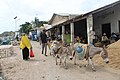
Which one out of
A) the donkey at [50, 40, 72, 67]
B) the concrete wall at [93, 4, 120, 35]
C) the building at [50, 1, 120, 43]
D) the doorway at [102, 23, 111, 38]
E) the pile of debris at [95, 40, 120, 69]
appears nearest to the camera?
the donkey at [50, 40, 72, 67]

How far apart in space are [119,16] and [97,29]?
4016 millimetres

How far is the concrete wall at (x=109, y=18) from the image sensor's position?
1892 cm

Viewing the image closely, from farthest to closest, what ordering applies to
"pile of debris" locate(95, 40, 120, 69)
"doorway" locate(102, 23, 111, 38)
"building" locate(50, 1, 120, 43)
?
"doorway" locate(102, 23, 111, 38) → "building" locate(50, 1, 120, 43) → "pile of debris" locate(95, 40, 120, 69)

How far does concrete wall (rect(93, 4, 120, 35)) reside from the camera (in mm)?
18922

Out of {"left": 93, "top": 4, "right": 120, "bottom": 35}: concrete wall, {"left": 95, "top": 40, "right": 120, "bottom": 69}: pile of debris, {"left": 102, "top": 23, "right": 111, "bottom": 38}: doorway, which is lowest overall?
{"left": 95, "top": 40, "right": 120, "bottom": 69}: pile of debris

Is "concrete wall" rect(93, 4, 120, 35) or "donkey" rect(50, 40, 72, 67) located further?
"concrete wall" rect(93, 4, 120, 35)

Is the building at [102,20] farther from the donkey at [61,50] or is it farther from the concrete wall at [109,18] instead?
Answer: the donkey at [61,50]

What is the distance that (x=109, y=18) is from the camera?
20.1 m

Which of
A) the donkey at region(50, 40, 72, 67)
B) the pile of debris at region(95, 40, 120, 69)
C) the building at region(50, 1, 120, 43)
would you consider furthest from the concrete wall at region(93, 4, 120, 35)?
the donkey at region(50, 40, 72, 67)

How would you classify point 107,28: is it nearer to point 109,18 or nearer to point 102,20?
point 102,20

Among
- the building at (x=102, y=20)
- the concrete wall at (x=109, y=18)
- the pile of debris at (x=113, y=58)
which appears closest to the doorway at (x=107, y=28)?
the building at (x=102, y=20)

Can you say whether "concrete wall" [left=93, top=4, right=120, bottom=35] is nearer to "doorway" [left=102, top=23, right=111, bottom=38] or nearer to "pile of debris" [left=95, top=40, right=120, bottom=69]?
"doorway" [left=102, top=23, right=111, bottom=38]

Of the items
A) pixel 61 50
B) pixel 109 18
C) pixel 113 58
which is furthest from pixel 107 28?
pixel 61 50

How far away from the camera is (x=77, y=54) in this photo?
36.2 feet
